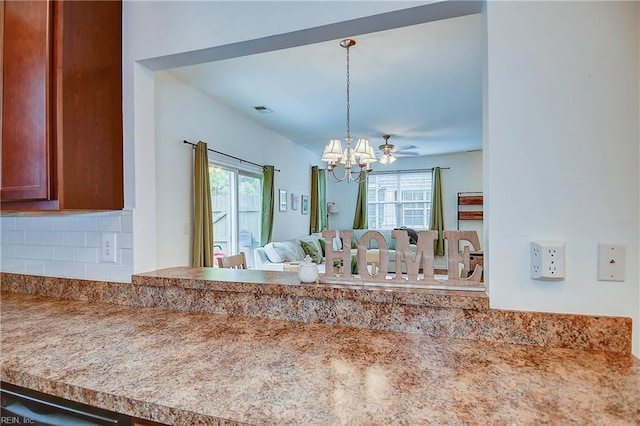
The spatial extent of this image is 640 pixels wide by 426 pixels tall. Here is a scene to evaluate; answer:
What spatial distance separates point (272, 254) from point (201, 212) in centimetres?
132

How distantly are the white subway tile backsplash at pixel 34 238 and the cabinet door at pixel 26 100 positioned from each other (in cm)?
51

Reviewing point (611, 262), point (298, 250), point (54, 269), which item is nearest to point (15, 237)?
point (54, 269)

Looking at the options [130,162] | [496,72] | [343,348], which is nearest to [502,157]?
[496,72]

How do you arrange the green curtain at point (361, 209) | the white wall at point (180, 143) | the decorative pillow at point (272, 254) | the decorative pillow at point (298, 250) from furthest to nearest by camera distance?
the green curtain at point (361, 209), the decorative pillow at point (298, 250), the decorative pillow at point (272, 254), the white wall at point (180, 143)

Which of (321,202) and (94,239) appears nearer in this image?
(94,239)

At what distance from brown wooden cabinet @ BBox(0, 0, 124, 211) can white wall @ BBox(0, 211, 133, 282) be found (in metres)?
0.19

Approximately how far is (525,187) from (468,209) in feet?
20.9

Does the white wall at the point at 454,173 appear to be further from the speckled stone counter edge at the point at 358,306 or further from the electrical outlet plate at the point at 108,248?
the electrical outlet plate at the point at 108,248

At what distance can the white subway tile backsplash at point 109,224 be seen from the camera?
1571 mm

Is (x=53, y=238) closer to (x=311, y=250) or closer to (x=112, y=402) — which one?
(x=112, y=402)

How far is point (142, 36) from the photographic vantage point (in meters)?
1.52

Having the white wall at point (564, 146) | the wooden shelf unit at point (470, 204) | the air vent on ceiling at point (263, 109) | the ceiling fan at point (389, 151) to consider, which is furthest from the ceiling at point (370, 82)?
the wooden shelf unit at point (470, 204)

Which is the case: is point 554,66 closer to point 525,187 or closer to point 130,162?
point 525,187

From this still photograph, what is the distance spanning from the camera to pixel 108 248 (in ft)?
5.21
